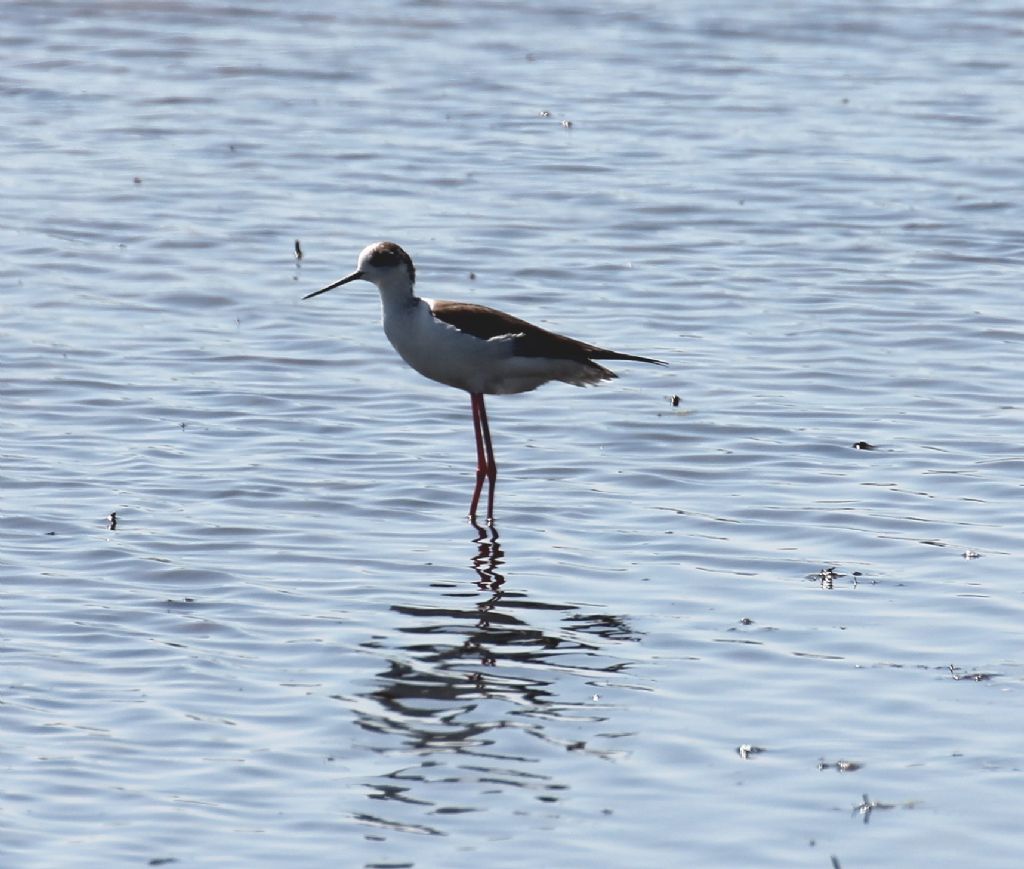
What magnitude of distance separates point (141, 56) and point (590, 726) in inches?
700

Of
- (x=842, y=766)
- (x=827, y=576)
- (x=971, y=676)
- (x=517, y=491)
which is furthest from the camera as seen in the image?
(x=517, y=491)

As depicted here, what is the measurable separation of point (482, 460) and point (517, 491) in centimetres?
25

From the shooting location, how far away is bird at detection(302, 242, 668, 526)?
9.97 meters

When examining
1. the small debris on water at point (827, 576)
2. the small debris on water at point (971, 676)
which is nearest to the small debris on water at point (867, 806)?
the small debris on water at point (971, 676)

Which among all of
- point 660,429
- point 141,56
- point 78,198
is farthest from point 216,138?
point 660,429

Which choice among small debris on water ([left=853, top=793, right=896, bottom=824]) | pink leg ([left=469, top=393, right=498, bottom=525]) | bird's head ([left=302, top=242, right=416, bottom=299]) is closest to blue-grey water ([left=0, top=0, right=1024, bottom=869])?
small debris on water ([left=853, top=793, right=896, bottom=824])

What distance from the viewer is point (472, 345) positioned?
32.7 ft

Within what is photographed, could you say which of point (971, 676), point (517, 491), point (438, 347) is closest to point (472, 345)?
point (438, 347)

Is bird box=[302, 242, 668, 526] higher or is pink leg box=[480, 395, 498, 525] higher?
bird box=[302, 242, 668, 526]

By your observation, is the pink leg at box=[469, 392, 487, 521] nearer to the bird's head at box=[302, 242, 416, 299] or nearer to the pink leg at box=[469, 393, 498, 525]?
the pink leg at box=[469, 393, 498, 525]

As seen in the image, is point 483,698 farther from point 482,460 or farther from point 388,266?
point 388,266

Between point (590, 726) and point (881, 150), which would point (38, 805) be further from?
point (881, 150)

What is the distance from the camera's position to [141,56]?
23078mm

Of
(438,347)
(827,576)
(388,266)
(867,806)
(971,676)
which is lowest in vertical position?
(867,806)
